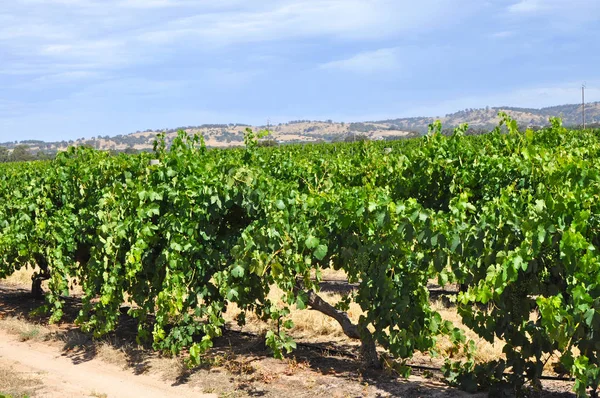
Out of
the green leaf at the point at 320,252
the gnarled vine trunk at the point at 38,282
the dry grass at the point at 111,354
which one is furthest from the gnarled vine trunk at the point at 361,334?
the gnarled vine trunk at the point at 38,282

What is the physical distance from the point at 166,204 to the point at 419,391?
3.42 meters

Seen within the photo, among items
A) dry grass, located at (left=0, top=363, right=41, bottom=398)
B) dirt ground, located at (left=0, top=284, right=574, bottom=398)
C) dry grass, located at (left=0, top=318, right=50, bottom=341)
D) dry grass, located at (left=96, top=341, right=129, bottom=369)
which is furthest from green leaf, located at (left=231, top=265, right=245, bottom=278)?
dry grass, located at (left=0, top=318, right=50, bottom=341)

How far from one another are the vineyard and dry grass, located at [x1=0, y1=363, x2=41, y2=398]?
0.94 m

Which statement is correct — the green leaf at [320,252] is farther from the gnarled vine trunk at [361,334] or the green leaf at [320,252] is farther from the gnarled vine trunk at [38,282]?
the gnarled vine trunk at [38,282]

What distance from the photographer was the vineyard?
193 inches

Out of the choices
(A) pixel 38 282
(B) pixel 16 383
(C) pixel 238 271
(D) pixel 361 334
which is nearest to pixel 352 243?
(D) pixel 361 334

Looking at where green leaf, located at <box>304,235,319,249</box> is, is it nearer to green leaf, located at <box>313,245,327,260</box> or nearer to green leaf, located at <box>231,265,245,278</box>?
green leaf, located at <box>313,245,327,260</box>

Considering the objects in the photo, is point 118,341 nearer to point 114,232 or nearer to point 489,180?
point 114,232

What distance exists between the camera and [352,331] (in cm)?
696

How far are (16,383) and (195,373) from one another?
5.96 ft

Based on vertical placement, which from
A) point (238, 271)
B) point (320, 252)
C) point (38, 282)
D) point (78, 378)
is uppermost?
point (320, 252)

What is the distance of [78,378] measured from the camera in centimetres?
707

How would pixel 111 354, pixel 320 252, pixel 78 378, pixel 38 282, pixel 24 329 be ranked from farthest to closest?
1. pixel 38 282
2. pixel 24 329
3. pixel 111 354
4. pixel 78 378
5. pixel 320 252

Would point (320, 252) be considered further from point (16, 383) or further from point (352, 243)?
point (16, 383)
